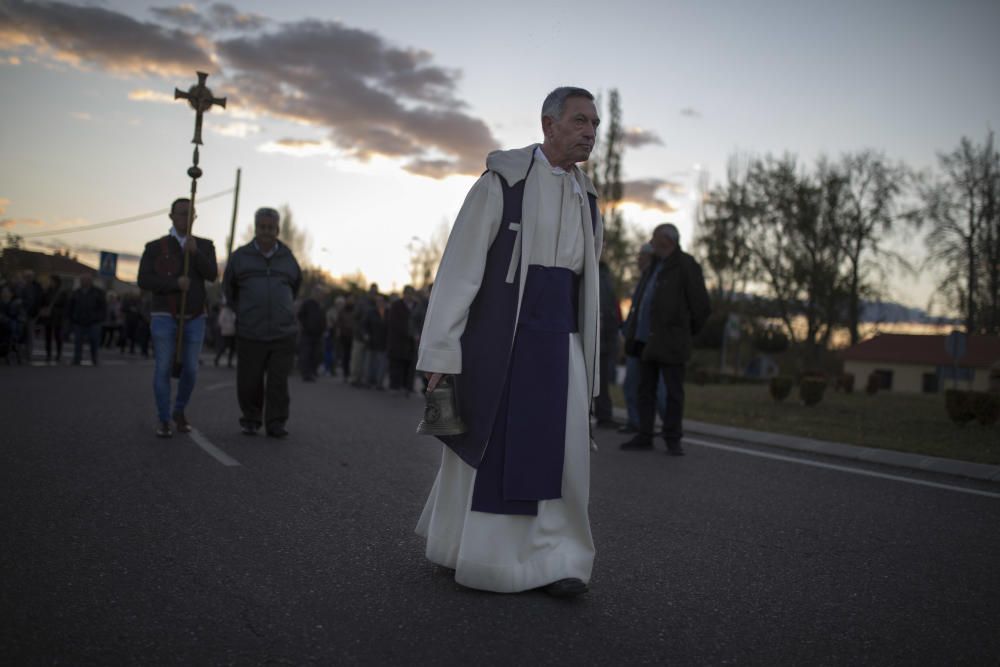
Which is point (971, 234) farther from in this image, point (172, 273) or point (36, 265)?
point (36, 265)

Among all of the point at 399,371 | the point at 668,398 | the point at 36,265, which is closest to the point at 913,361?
the point at 399,371

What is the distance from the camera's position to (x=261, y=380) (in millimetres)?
8484

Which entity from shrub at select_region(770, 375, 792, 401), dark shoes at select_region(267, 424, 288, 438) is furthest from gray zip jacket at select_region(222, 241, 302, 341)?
shrub at select_region(770, 375, 792, 401)

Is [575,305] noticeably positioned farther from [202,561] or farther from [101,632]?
[101,632]

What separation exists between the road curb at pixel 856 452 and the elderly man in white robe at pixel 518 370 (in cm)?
546

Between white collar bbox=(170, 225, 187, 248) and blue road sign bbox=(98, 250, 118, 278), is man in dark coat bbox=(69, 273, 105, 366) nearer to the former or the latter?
white collar bbox=(170, 225, 187, 248)

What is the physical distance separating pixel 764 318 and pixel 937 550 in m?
39.5

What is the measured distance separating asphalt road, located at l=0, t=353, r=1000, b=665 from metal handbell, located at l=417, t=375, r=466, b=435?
2.20ft

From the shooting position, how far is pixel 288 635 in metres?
2.94

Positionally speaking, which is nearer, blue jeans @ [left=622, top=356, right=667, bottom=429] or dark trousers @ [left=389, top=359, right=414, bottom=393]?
blue jeans @ [left=622, top=356, right=667, bottom=429]

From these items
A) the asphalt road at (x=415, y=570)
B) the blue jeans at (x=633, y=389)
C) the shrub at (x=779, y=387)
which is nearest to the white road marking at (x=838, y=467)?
the asphalt road at (x=415, y=570)

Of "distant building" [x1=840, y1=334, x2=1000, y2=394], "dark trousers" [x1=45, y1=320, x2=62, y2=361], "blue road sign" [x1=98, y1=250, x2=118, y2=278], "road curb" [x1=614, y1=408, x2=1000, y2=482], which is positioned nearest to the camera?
"road curb" [x1=614, y1=408, x2=1000, y2=482]

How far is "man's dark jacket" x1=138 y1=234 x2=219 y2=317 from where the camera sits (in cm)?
779

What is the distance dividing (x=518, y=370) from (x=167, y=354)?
5.23 meters
